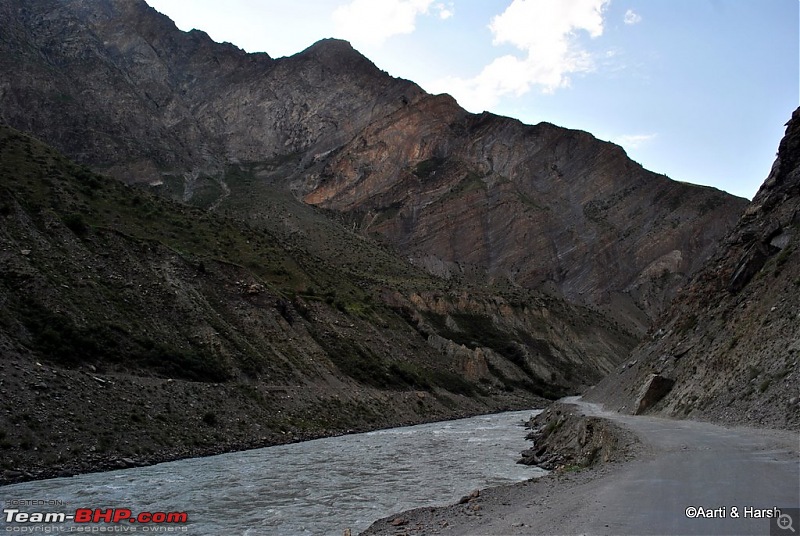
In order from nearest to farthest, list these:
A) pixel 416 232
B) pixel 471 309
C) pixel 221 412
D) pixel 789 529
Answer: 1. pixel 789 529
2. pixel 221 412
3. pixel 471 309
4. pixel 416 232

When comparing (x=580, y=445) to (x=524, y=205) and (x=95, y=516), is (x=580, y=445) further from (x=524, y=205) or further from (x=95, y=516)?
(x=524, y=205)

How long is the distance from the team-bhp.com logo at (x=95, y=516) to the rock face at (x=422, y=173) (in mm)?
114468

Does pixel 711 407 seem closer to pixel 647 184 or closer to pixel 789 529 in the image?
pixel 789 529

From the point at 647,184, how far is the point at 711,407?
158 m

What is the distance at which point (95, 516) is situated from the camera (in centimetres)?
1631

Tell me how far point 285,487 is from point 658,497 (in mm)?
13745

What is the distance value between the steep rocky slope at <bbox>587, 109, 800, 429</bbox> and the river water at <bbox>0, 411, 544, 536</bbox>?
346 inches

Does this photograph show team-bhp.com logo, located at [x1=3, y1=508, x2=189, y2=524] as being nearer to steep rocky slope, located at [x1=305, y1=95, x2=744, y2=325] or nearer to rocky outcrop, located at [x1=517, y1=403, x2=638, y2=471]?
rocky outcrop, located at [x1=517, y1=403, x2=638, y2=471]

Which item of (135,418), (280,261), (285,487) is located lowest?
(285,487)

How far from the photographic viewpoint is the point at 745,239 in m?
39.3

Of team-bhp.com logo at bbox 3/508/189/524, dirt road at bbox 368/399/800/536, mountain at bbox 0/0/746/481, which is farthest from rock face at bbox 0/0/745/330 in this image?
dirt road at bbox 368/399/800/536

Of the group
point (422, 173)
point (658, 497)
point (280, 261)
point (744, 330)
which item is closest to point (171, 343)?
point (744, 330)

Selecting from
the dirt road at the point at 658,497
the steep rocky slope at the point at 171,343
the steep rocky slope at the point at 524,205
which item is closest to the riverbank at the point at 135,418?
the steep rocky slope at the point at 171,343

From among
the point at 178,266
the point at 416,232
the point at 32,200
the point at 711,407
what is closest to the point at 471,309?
the point at 416,232
